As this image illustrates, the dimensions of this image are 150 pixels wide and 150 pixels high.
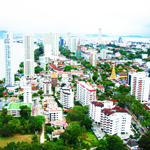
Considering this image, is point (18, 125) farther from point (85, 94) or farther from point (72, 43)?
point (72, 43)

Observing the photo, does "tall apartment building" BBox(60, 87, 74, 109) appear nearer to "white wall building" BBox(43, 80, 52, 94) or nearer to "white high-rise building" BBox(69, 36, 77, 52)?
"white wall building" BBox(43, 80, 52, 94)

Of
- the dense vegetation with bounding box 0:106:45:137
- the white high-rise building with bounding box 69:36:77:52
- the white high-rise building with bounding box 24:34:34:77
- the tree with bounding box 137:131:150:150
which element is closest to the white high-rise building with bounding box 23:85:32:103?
the dense vegetation with bounding box 0:106:45:137

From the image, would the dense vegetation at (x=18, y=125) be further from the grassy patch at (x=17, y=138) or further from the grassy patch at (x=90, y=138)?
the grassy patch at (x=90, y=138)

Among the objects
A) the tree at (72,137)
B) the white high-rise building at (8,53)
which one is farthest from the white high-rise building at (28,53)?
the tree at (72,137)

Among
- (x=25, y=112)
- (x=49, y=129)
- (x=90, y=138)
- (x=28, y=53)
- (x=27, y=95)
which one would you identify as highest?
(x=28, y=53)

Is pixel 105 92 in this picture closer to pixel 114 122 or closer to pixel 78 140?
pixel 114 122


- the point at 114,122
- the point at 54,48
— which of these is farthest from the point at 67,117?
the point at 54,48

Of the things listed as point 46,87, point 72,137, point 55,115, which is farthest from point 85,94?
point 72,137
